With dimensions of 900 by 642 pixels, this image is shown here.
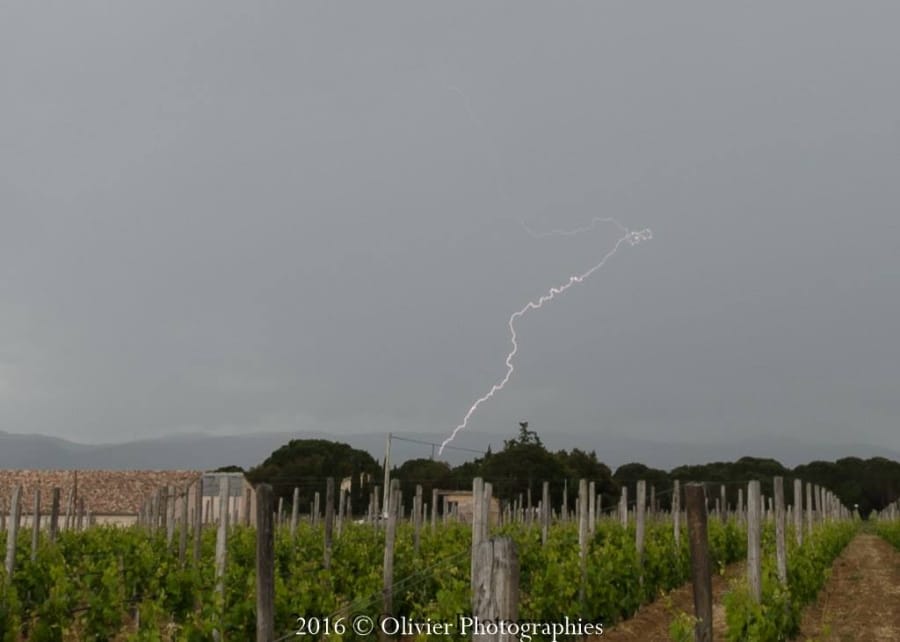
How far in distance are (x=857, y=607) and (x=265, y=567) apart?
44.0 ft

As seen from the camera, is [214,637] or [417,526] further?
[417,526]

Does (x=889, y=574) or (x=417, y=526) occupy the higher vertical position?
(x=417, y=526)

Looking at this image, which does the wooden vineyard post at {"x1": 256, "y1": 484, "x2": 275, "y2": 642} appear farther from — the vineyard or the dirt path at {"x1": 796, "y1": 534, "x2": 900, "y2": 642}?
the dirt path at {"x1": 796, "y1": 534, "x2": 900, "y2": 642}

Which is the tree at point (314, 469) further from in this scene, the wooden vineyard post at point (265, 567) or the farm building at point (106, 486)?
the wooden vineyard post at point (265, 567)

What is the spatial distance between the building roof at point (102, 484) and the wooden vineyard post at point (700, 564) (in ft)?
154

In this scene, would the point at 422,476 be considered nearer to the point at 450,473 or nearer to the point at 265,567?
the point at 450,473

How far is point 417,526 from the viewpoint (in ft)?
46.2

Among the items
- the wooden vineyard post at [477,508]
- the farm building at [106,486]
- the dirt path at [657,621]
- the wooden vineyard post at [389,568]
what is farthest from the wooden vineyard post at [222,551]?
the farm building at [106,486]

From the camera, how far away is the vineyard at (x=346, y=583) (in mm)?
9344

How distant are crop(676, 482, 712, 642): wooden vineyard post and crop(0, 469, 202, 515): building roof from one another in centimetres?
4682

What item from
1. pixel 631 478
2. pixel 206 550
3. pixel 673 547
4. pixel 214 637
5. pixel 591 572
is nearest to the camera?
pixel 214 637

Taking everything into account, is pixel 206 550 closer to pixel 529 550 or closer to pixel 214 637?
pixel 529 550

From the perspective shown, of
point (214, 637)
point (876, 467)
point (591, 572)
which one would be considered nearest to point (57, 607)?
point (214, 637)

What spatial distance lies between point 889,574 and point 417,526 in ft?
49.3
